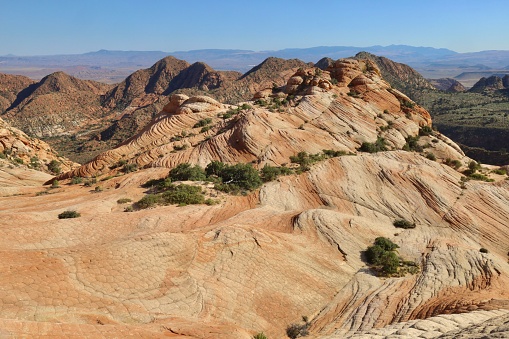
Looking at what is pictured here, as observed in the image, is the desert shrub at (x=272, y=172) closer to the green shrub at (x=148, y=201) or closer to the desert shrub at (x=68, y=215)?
the green shrub at (x=148, y=201)

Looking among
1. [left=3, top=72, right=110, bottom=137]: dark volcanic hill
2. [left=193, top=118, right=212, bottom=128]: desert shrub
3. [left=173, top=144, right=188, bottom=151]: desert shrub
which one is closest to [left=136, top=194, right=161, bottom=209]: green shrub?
[left=173, top=144, right=188, bottom=151]: desert shrub

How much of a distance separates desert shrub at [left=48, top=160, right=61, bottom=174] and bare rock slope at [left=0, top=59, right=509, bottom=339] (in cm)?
1744

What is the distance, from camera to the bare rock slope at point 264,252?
12492 mm

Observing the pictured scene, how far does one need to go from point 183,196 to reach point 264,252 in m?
10.0

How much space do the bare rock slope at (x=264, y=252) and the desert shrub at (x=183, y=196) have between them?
50.5 inches

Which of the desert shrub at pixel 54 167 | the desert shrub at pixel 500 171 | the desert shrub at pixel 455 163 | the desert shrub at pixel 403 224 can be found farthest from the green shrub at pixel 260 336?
the desert shrub at pixel 54 167

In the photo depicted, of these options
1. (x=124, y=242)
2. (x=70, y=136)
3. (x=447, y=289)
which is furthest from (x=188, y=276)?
(x=70, y=136)

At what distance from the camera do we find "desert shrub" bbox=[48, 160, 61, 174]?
176 feet

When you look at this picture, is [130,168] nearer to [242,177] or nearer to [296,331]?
[242,177]

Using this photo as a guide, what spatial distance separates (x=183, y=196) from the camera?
86.7 ft

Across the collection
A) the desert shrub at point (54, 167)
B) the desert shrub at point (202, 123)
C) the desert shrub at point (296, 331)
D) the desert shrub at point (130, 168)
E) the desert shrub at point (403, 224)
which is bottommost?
the desert shrub at point (54, 167)

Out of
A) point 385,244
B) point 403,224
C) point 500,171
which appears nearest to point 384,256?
point 385,244

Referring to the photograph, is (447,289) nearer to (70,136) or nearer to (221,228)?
(221,228)

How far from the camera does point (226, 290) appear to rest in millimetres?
15742
